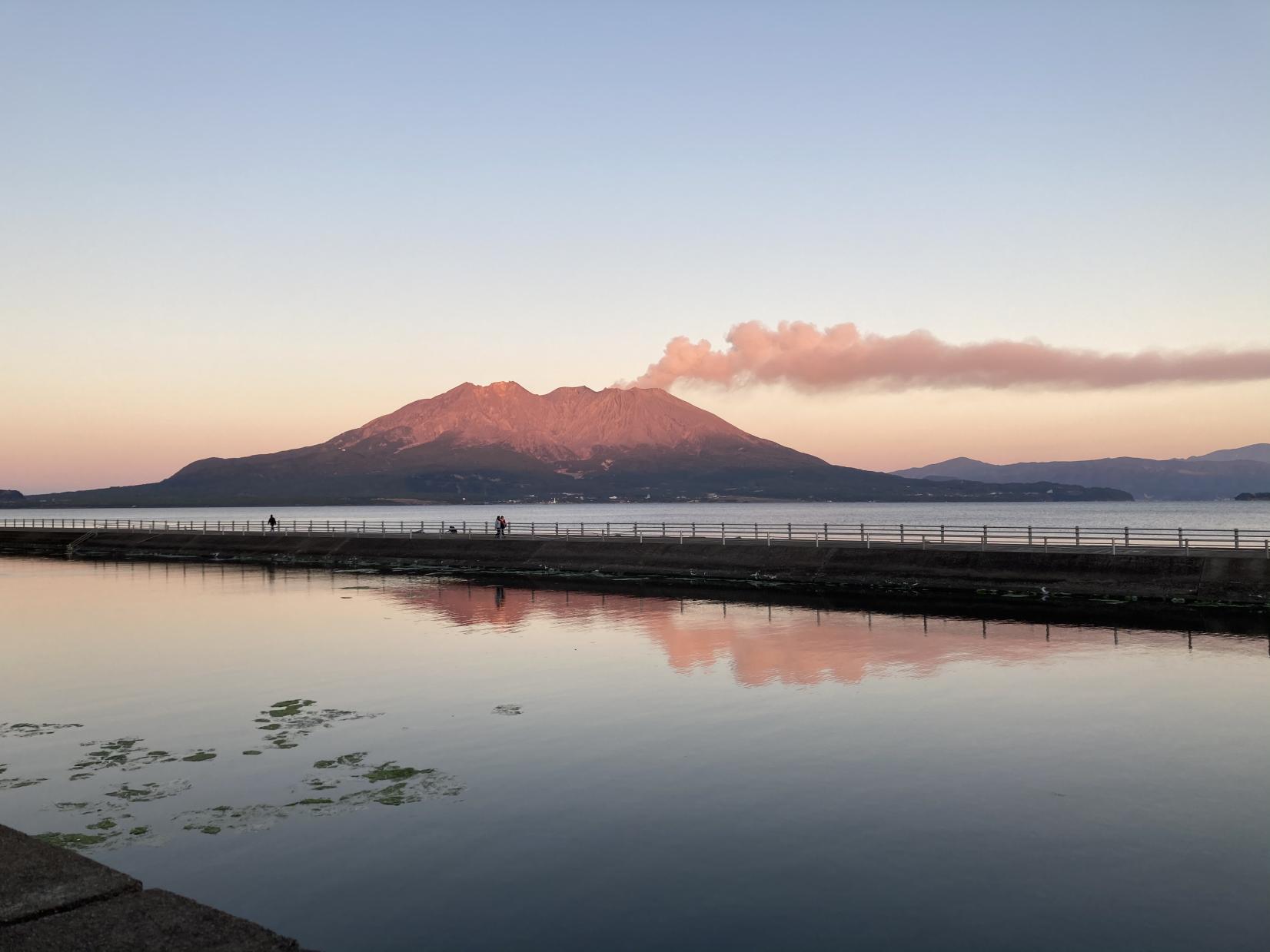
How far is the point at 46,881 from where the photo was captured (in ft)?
34.2

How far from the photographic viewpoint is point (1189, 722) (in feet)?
66.8

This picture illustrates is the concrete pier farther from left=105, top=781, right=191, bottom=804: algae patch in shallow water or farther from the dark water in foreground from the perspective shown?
left=105, top=781, right=191, bottom=804: algae patch in shallow water

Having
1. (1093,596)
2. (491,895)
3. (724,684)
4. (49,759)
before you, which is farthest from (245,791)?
(1093,596)

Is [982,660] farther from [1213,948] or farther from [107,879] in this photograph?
[107,879]

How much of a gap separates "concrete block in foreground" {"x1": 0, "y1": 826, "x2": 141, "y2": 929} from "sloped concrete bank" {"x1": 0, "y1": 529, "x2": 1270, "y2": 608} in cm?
3956

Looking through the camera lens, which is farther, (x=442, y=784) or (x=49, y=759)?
(x=49, y=759)

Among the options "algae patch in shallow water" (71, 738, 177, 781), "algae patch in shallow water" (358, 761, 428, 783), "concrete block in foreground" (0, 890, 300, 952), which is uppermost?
"concrete block in foreground" (0, 890, 300, 952)

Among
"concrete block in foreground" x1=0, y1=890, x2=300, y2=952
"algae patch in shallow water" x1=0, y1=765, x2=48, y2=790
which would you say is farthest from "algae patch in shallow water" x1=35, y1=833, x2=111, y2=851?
"concrete block in foreground" x1=0, y1=890, x2=300, y2=952

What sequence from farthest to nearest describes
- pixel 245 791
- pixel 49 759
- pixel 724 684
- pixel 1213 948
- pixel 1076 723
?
1. pixel 724 684
2. pixel 1076 723
3. pixel 49 759
4. pixel 245 791
5. pixel 1213 948

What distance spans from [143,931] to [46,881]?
6.33ft

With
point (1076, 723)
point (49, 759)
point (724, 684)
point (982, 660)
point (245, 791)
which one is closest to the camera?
point (245, 791)

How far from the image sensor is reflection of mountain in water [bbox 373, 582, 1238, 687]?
27.6 meters

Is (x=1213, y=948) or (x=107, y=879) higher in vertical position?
A: (x=107, y=879)

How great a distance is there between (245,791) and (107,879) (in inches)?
242
